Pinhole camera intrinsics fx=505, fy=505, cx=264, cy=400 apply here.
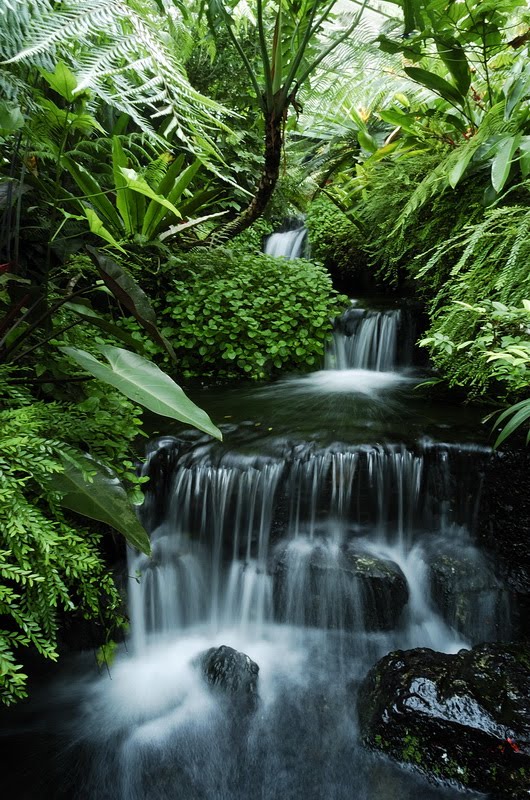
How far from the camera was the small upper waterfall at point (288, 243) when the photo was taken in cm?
669

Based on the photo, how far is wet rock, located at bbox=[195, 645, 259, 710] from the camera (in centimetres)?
232

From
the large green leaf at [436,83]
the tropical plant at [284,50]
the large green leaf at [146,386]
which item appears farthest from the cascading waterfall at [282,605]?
the large green leaf at [436,83]

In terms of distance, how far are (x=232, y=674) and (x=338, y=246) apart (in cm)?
488

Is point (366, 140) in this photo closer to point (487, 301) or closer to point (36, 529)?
point (487, 301)

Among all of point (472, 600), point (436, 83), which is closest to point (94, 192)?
point (436, 83)

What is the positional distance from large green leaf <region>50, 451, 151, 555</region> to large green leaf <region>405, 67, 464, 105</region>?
2.90m

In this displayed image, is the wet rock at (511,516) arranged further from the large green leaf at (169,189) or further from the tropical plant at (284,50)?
the large green leaf at (169,189)

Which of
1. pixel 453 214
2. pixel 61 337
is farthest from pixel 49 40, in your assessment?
pixel 453 214

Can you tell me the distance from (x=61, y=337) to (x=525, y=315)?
2210mm

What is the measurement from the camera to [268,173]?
3.30 m

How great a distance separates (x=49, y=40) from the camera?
0.96 m

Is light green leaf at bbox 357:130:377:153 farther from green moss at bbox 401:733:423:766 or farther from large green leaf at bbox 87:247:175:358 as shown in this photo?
green moss at bbox 401:733:423:766

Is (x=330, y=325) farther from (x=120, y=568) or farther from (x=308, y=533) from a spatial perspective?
(x=120, y=568)

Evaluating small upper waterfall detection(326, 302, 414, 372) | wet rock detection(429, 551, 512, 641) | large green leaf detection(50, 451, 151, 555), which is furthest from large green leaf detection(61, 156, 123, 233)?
wet rock detection(429, 551, 512, 641)
